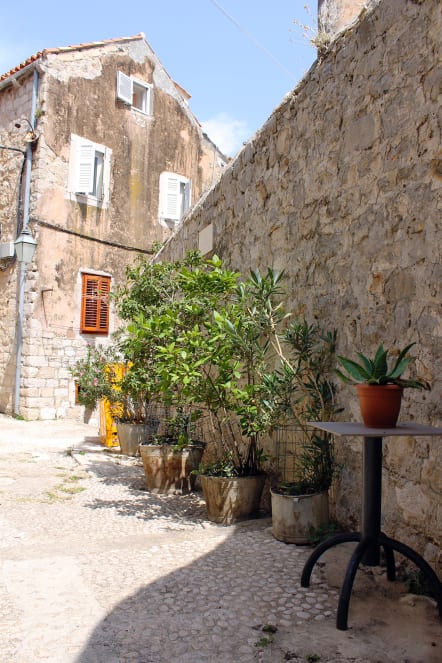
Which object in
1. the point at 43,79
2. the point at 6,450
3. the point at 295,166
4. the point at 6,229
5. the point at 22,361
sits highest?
the point at 43,79

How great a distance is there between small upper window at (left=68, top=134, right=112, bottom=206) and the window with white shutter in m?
1.52

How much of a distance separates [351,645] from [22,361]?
9474 millimetres

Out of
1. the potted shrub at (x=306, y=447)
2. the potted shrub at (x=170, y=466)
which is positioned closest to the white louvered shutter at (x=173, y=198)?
the potted shrub at (x=170, y=466)

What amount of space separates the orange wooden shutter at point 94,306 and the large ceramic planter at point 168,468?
6.96m

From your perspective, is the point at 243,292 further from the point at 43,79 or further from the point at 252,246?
the point at 43,79

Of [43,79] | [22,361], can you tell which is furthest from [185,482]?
[43,79]

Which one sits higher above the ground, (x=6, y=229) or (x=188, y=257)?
(x=6, y=229)

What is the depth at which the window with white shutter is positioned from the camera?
41.6 ft

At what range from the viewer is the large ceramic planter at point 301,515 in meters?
3.11

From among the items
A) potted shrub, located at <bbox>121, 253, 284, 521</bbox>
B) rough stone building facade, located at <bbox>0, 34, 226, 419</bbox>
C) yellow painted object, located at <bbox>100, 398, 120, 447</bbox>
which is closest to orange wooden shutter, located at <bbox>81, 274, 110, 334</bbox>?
rough stone building facade, located at <bbox>0, 34, 226, 419</bbox>

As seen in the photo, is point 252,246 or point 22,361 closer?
point 252,246

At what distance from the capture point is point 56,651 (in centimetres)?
198

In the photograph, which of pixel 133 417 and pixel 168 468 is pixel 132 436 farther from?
pixel 168 468

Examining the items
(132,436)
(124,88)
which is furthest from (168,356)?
(124,88)
